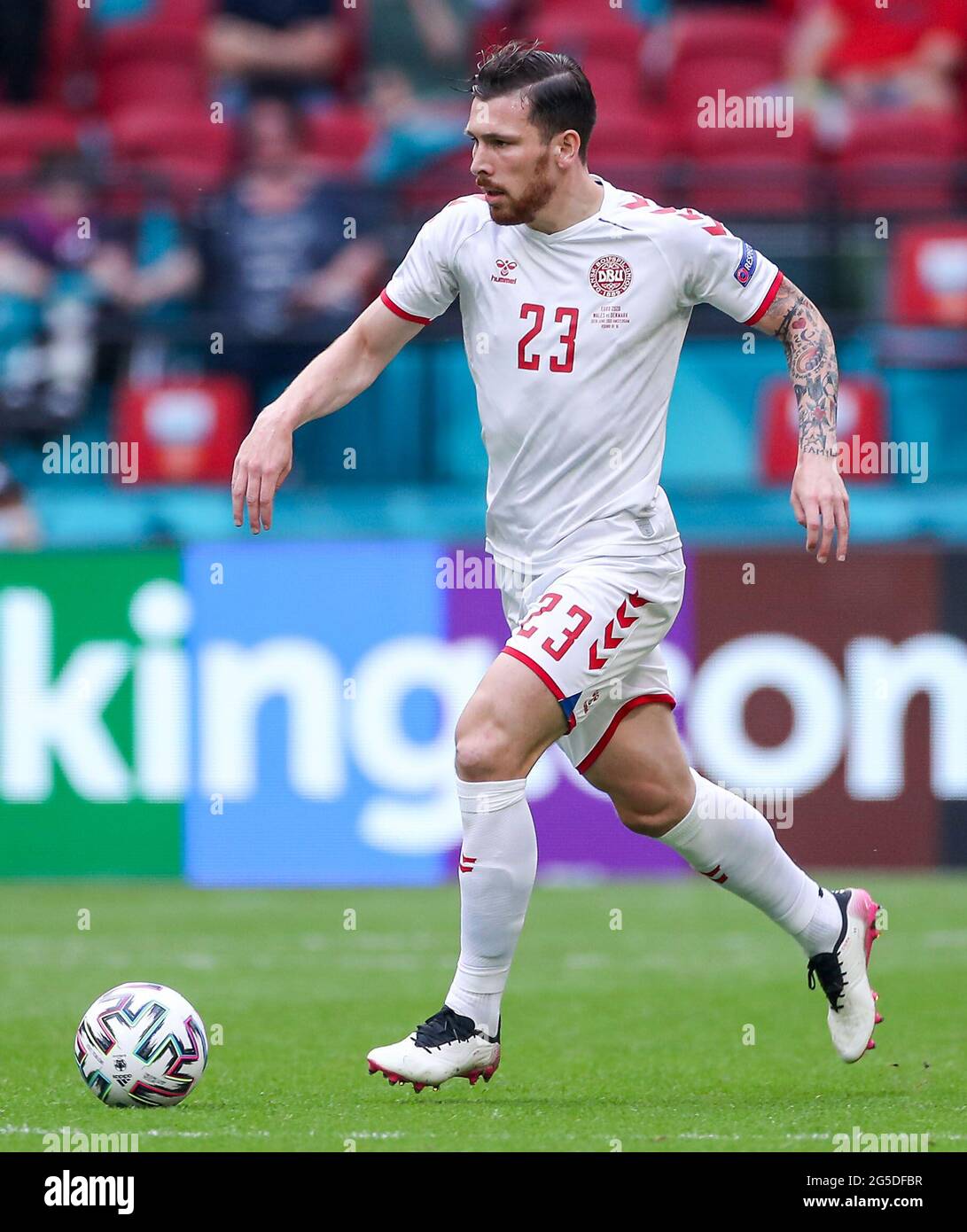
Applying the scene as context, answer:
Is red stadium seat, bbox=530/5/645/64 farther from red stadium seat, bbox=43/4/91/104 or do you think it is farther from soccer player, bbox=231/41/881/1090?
soccer player, bbox=231/41/881/1090

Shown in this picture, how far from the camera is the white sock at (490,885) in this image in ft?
17.2

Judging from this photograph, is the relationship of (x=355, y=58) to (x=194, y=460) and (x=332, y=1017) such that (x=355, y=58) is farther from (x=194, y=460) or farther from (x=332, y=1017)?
(x=332, y=1017)

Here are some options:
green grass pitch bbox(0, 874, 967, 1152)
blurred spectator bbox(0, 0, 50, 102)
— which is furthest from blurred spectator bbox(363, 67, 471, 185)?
green grass pitch bbox(0, 874, 967, 1152)

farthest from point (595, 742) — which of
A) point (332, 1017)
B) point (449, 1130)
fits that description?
point (332, 1017)

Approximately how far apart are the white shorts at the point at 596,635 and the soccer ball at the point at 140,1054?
1.18 metres

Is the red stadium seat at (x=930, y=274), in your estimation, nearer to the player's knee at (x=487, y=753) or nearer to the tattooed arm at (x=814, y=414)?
the tattooed arm at (x=814, y=414)

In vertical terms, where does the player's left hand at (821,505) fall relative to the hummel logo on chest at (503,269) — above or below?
below

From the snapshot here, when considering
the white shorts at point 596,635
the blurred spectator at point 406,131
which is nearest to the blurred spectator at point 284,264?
the blurred spectator at point 406,131

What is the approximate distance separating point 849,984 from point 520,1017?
1527 millimetres

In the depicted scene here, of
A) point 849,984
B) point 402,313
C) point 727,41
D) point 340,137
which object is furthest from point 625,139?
point 849,984

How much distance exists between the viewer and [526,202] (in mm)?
5301

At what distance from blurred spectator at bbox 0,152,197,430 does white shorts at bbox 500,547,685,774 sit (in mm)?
7095

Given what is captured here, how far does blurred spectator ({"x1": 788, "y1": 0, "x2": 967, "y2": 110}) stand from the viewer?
45.4 ft

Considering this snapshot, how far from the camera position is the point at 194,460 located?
12039 millimetres
